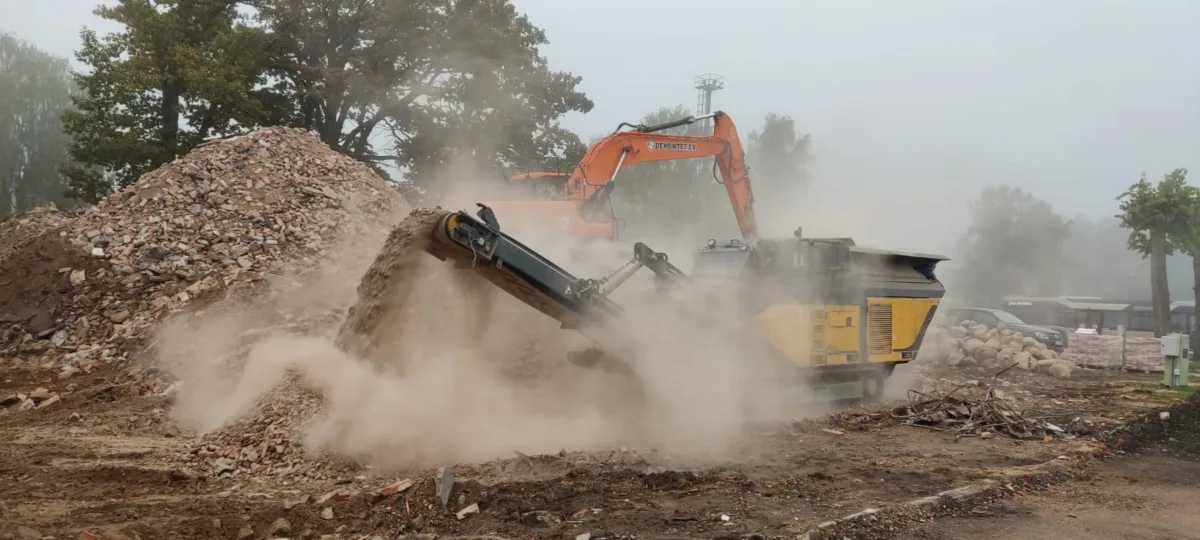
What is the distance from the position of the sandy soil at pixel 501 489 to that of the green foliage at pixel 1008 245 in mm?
32898

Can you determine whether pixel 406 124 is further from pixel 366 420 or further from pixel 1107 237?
pixel 1107 237

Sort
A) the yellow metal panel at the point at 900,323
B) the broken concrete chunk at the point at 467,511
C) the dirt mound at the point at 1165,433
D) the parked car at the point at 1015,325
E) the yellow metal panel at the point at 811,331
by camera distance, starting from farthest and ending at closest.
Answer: the parked car at the point at 1015,325
the yellow metal panel at the point at 900,323
the yellow metal panel at the point at 811,331
the dirt mound at the point at 1165,433
the broken concrete chunk at the point at 467,511

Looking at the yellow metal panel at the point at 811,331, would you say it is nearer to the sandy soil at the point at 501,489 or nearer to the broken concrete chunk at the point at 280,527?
the sandy soil at the point at 501,489

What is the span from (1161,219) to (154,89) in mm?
25371

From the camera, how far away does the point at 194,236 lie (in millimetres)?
11508

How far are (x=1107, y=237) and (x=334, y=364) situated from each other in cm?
7702

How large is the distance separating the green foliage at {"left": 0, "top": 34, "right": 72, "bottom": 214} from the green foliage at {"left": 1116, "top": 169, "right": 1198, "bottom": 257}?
→ 3726cm

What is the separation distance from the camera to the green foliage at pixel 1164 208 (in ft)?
60.4

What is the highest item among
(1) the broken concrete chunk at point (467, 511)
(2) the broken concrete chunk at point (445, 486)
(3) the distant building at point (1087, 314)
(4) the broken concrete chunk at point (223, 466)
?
(3) the distant building at point (1087, 314)

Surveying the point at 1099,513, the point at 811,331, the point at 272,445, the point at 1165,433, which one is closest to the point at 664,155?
the point at 811,331

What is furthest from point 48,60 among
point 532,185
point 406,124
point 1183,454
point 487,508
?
point 1183,454

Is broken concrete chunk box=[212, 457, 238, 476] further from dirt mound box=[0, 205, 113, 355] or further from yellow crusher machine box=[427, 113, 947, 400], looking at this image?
dirt mound box=[0, 205, 113, 355]

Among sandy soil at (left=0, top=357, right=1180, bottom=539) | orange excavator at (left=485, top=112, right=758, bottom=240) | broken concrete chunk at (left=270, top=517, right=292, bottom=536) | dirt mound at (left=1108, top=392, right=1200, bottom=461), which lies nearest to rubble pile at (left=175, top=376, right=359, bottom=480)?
sandy soil at (left=0, top=357, right=1180, bottom=539)

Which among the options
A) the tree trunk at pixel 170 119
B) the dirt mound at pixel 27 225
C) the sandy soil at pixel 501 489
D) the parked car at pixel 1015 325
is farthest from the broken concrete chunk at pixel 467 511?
the tree trunk at pixel 170 119
